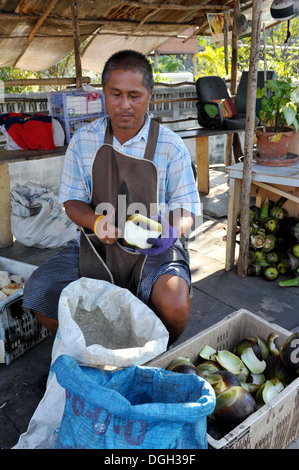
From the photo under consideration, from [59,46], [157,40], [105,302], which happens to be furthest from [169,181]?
[157,40]

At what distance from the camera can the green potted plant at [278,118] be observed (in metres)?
2.99

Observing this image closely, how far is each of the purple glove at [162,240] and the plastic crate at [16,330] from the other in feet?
2.70

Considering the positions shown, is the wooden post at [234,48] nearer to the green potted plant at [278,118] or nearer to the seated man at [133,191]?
the green potted plant at [278,118]

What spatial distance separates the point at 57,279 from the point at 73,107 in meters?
2.30

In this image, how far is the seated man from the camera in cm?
184

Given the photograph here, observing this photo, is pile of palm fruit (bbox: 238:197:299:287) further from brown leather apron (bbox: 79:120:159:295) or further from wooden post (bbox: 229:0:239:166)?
wooden post (bbox: 229:0:239:166)

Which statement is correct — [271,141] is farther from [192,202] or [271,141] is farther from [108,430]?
[108,430]

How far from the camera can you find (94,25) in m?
5.70

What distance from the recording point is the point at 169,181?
2.05 m

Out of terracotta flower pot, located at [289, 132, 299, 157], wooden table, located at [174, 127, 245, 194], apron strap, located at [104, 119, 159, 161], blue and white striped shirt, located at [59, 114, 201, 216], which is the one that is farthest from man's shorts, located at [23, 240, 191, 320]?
wooden table, located at [174, 127, 245, 194]

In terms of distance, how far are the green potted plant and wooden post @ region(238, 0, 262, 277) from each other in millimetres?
177

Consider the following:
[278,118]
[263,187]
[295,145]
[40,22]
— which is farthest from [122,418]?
[40,22]

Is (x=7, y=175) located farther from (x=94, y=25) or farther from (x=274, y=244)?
(x=94, y=25)

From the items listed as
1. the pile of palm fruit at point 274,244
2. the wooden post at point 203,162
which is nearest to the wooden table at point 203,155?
the wooden post at point 203,162
